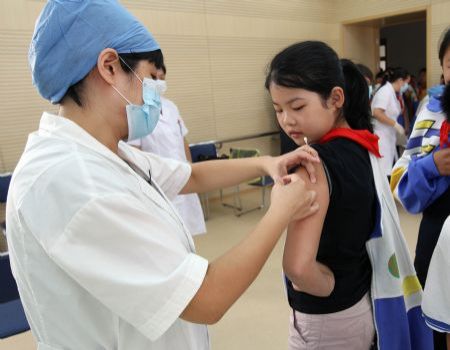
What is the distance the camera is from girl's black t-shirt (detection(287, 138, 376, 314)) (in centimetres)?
88

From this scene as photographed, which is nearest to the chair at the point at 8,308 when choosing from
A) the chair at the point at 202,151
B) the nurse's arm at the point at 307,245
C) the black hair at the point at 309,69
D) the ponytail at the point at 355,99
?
the nurse's arm at the point at 307,245

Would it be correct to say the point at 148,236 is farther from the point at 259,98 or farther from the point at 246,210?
the point at 259,98

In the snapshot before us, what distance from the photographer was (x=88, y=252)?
24.4 inches

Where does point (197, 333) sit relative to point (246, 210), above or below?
above

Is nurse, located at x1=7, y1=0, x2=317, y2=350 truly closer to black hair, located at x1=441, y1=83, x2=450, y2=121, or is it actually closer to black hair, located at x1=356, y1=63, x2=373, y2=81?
black hair, located at x1=356, y1=63, x2=373, y2=81

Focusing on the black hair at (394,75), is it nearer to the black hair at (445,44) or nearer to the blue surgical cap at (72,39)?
→ the black hair at (445,44)

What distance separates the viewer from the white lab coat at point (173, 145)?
2701 mm

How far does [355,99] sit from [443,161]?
410mm

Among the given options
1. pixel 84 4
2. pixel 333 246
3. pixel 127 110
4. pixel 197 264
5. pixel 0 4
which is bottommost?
pixel 333 246

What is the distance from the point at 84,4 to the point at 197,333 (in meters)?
0.75

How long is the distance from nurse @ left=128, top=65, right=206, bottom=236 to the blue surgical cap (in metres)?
1.81

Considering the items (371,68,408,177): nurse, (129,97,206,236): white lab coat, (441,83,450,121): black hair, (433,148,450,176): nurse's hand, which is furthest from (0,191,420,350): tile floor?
(441,83,450,121): black hair

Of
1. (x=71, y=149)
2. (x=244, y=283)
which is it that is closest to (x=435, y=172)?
(x=244, y=283)

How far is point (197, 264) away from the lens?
668 mm
